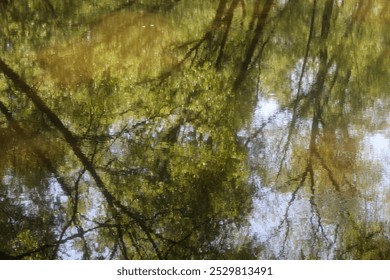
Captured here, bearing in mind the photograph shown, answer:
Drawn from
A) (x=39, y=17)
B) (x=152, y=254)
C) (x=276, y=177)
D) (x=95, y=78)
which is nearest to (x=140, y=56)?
(x=95, y=78)

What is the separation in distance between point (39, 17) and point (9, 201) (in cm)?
269

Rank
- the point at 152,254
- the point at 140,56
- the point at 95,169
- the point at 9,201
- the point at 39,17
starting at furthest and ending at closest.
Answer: the point at 39,17 → the point at 140,56 → the point at 95,169 → the point at 9,201 → the point at 152,254

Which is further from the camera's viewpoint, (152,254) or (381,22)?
(381,22)

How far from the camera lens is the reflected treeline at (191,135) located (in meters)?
2.97

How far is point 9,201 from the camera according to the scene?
315 cm

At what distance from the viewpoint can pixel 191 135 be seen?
3.69 metres

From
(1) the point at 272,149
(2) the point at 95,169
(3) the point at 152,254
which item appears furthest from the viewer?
(1) the point at 272,149

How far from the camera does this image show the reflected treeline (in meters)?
2.97

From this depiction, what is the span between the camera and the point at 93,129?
12.3 feet

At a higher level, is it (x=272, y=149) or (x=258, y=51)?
(x=258, y=51)

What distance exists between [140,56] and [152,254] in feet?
7.04

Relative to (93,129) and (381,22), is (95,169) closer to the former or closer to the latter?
(93,129)
